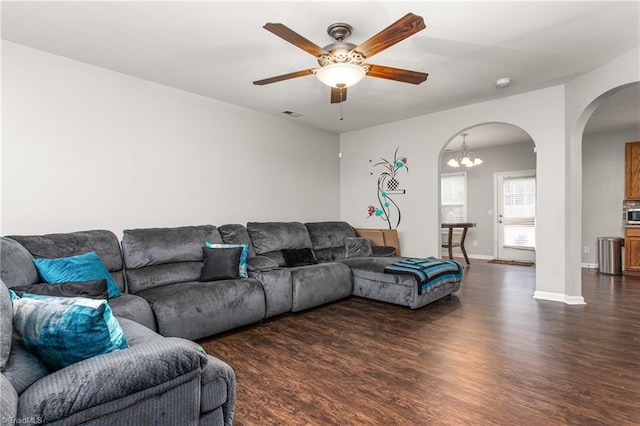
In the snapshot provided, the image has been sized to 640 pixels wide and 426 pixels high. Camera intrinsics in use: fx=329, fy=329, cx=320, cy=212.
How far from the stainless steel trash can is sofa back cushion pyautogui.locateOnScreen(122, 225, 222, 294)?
22.8 feet

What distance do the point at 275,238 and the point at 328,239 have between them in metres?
1.06

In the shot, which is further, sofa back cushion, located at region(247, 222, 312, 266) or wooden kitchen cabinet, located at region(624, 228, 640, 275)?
wooden kitchen cabinet, located at region(624, 228, 640, 275)

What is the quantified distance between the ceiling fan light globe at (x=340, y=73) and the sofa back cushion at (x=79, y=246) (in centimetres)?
243

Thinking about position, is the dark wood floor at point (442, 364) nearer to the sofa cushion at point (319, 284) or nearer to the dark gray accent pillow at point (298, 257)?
the sofa cushion at point (319, 284)

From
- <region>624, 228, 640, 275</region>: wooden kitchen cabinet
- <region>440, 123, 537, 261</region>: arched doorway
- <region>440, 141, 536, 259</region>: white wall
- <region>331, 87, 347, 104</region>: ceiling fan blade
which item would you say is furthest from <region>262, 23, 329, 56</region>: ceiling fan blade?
<region>624, 228, 640, 275</region>: wooden kitchen cabinet

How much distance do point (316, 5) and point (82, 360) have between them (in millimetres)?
2504

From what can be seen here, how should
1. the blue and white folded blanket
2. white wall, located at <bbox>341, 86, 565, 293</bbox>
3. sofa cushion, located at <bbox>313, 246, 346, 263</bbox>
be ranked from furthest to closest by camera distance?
sofa cushion, located at <bbox>313, 246, 346, 263</bbox> < white wall, located at <bbox>341, 86, 565, 293</bbox> < the blue and white folded blanket

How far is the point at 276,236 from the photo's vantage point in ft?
14.5

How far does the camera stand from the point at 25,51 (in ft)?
9.75

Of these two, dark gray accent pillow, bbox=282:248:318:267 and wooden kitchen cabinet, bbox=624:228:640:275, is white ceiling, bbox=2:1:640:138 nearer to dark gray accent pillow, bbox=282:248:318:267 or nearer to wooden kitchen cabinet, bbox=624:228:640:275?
dark gray accent pillow, bbox=282:248:318:267

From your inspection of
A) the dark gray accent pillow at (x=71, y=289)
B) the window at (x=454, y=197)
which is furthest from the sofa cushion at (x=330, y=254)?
the window at (x=454, y=197)

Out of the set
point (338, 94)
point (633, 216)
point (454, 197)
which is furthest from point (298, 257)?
point (633, 216)

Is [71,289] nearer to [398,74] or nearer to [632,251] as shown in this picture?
[398,74]

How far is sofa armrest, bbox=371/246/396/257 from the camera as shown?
200 inches
